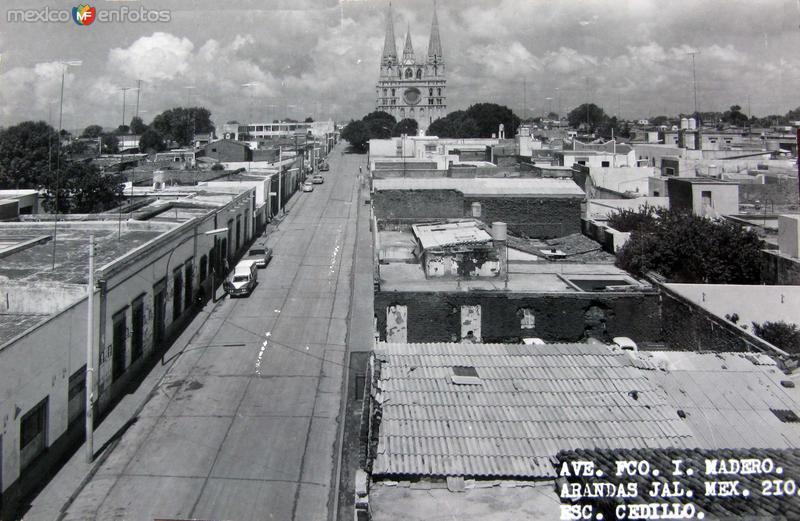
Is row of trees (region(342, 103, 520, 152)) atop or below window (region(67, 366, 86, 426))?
atop

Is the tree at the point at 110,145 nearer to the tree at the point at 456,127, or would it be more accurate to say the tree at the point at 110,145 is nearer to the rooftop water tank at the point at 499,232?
the tree at the point at 456,127

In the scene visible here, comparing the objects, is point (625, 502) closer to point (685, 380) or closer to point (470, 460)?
point (470, 460)

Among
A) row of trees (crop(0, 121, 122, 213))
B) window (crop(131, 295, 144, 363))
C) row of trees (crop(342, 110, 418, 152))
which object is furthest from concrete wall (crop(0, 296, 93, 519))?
row of trees (crop(342, 110, 418, 152))

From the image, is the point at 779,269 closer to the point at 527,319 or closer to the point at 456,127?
the point at 527,319

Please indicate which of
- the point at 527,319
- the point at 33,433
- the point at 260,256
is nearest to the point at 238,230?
the point at 260,256

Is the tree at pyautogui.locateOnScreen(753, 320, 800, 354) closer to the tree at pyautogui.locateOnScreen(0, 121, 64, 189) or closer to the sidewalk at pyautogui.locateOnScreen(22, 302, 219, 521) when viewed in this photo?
the sidewalk at pyautogui.locateOnScreen(22, 302, 219, 521)
